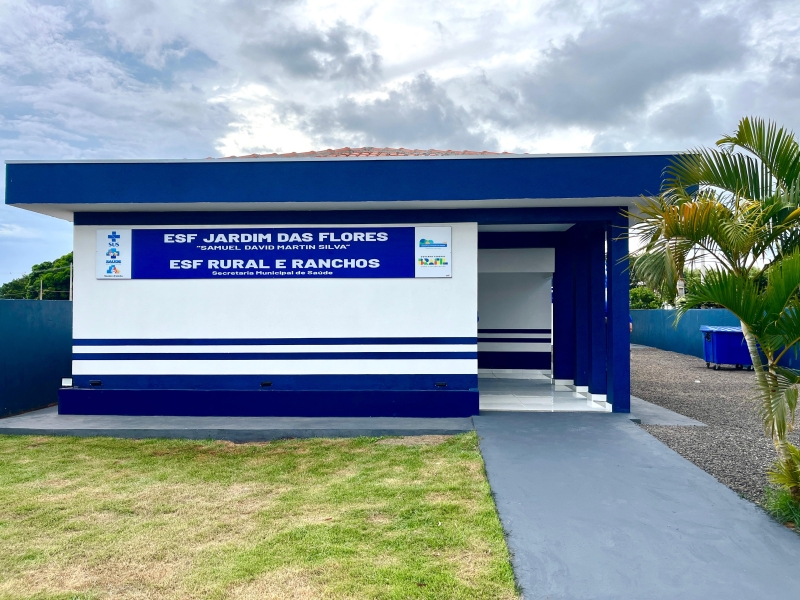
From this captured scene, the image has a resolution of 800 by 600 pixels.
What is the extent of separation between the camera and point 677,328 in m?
22.4

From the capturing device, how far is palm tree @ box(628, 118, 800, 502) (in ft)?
13.1

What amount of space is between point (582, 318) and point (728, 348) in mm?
8394

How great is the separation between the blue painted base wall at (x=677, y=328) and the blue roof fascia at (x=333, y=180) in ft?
38.0

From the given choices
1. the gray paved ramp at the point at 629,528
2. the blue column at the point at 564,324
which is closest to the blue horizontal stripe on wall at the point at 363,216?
the blue column at the point at 564,324

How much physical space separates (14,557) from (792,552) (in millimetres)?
5216

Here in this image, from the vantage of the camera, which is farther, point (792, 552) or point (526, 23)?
point (526, 23)

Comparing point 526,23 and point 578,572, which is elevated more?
point 526,23

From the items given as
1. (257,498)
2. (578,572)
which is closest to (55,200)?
(257,498)

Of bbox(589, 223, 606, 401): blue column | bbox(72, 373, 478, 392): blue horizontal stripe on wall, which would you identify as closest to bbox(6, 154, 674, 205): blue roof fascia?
bbox(589, 223, 606, 401): blue column

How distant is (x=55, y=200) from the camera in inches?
301

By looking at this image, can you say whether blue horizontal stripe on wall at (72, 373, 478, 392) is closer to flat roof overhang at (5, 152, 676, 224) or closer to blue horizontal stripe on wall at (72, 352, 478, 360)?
blue horizontal stripe on wall at (72, 352, 478, 360)

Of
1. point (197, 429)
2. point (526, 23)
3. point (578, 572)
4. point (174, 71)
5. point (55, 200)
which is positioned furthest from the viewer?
point (174, 71)

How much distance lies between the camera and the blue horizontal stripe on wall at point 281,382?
8047 mm

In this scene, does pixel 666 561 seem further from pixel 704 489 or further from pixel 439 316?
pixel 439 316
